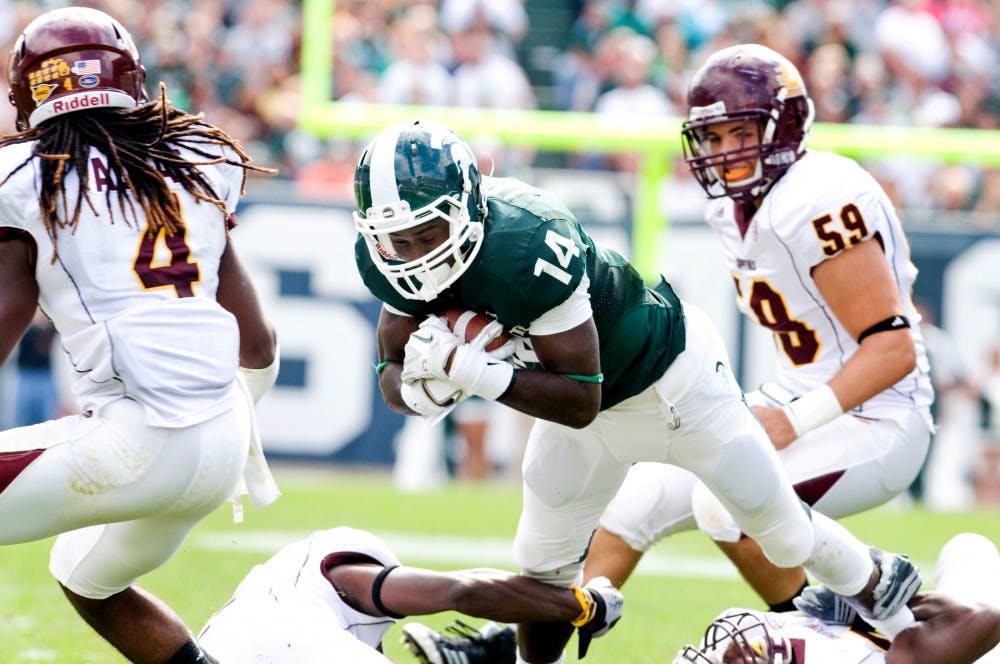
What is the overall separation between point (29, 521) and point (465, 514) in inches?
193

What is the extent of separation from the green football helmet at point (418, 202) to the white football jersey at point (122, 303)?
42cm

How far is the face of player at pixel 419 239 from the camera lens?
3119mm

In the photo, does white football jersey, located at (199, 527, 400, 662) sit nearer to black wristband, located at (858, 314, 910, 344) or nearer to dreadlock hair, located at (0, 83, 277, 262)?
dreadlock hair, located at (0, 83, 277, 262)

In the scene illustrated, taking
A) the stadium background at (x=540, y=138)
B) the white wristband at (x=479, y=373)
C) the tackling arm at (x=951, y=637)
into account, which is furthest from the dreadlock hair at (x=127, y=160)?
the stadium background at (x=540, y=138)

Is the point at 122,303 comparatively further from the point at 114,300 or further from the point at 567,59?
the point at 567,59

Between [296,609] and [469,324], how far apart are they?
0.77m

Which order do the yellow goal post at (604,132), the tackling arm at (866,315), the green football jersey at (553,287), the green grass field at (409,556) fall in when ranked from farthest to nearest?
the yellow goal post at (604,132), the green grass field at (409,556), the tackling arm at (866,315), the green football jersey at (553,287)

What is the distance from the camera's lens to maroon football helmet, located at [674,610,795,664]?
130 inches

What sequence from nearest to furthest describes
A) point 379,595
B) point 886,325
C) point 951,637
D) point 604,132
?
point 379,595
point 951,637
point 886,325
point 604,132

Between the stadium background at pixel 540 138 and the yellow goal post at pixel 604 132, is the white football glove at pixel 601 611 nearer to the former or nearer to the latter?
the stadium background at pixel 540 138

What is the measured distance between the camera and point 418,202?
3082 millimetres

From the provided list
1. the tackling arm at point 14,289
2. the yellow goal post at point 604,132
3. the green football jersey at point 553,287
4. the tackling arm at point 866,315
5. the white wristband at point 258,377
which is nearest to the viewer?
the tackling arm at point 14,289

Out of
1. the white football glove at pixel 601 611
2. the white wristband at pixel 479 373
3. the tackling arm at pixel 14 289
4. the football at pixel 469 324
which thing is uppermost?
the tackling arm at pixel 14 289

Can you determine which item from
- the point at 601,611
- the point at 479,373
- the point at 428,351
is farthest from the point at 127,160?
the point at 601,611
